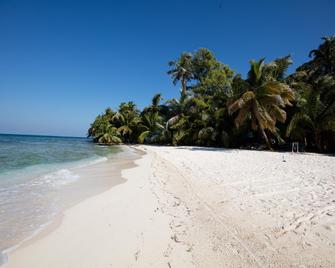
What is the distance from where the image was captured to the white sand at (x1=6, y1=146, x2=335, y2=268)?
7.68 feet

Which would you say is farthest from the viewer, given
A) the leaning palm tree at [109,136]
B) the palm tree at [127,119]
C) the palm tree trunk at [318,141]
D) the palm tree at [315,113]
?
the palm tree at [127,119]

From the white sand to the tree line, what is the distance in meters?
11.3

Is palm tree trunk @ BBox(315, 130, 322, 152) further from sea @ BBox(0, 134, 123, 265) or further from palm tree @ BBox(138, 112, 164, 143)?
palm tree @ BBox(138, 112, 164, 143)

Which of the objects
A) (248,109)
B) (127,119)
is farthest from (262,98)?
(127,119)

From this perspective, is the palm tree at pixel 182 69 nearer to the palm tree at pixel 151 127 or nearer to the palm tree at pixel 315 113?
the palm tree at pixel 151 127

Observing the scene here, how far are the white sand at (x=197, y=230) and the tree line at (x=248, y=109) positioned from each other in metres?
11.3

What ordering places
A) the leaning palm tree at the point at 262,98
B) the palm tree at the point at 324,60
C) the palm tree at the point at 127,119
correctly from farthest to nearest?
the palm tree at the point at 127,119 → the palm tree at the point at 324,60 → the leaning palm tree at the point at 262,98

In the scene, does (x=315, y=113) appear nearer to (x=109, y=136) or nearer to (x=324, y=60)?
(x=324, y=60)

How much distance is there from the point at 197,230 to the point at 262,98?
14770mm

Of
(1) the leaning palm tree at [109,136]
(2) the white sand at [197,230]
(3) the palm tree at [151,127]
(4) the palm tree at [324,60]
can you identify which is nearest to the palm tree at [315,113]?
(4) the palm tree at [324,60]

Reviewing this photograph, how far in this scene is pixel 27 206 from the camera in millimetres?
4160

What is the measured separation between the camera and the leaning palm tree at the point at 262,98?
14727 mm

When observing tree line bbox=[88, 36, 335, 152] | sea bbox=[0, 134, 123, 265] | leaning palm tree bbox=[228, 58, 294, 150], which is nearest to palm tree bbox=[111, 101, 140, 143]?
tree line bbox=[88, 36, 335, 152]

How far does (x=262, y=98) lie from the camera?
51.0ft
